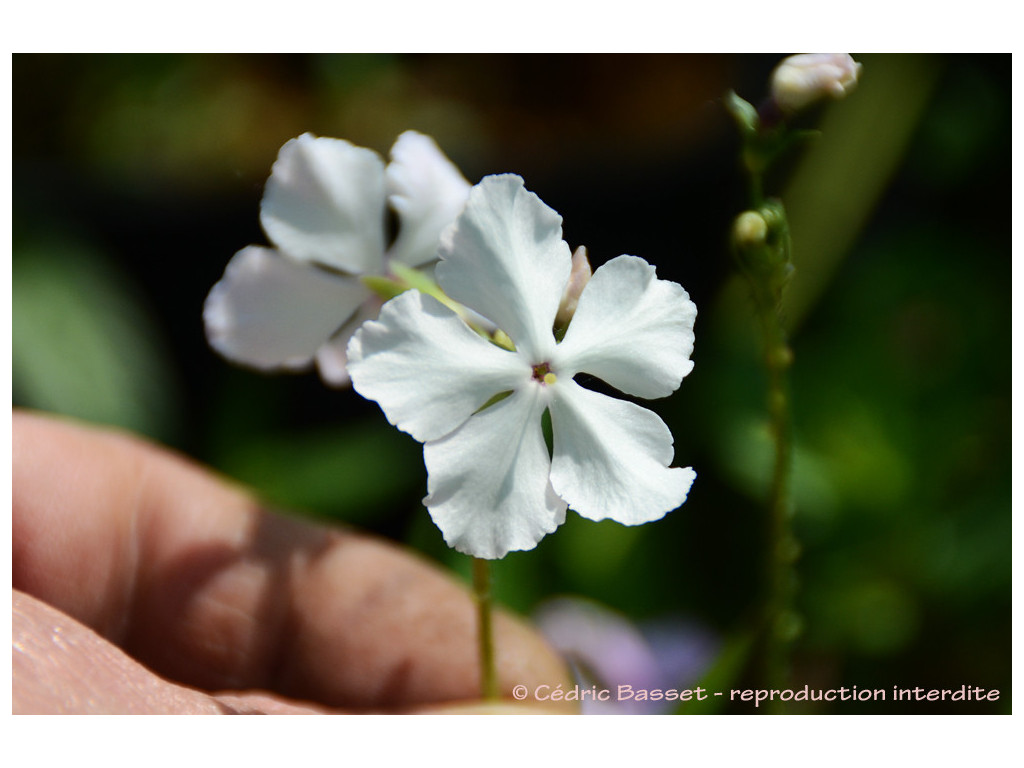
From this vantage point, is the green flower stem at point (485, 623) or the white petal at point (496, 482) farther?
the green flower stem at point (485, 623)

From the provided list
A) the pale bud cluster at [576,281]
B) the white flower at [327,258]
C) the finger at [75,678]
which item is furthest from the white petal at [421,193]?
the finger at [75,678]

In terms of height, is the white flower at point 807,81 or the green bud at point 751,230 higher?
the white flower at point 807,81

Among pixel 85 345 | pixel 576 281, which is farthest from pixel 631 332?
pixel 85 345

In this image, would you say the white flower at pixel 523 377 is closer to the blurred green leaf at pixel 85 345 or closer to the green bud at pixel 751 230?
the green bud at pixel 751 230

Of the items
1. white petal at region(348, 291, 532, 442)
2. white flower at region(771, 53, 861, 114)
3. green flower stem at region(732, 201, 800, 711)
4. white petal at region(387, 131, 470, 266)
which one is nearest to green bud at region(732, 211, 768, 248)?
green flower stem at region(732, 201, 800, 711)

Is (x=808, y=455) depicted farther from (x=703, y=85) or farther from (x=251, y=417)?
(x=251, y=417)

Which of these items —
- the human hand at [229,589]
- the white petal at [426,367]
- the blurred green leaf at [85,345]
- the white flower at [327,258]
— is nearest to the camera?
the white petal at [426,367]

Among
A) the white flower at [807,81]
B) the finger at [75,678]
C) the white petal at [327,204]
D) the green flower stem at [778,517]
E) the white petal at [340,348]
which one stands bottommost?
the finger at [75,678]
